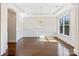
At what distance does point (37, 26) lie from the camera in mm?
11734

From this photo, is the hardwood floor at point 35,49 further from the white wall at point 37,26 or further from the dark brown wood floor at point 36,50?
the white wall at point 37,26

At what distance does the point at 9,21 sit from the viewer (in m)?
7.58

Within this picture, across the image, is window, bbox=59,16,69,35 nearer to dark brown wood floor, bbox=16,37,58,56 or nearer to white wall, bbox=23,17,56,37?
dark brown wood floor, bbox=16,37,58,56

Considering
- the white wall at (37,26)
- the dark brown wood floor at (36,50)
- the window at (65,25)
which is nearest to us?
the dark brown wood floor at (36,50)

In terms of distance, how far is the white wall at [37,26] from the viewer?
11586 mm

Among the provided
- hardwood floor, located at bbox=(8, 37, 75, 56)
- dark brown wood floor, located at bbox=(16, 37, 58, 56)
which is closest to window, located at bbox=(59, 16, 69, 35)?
hardwood floor, located at bbox=(8, 37, 75, 56)

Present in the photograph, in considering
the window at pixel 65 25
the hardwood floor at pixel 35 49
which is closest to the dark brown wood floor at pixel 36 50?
the hardwood floor at pixel 35 49

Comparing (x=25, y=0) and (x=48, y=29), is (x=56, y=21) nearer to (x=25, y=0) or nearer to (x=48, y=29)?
(x=48, y=29)

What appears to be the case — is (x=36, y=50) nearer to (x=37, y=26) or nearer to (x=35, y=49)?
(x=35, y=49)

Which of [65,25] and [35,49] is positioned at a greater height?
[65,25]

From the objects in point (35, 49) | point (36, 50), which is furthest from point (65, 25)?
point (36, 50)

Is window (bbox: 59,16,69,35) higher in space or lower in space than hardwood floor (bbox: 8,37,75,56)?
higher

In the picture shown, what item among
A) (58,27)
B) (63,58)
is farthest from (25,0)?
(58,27)

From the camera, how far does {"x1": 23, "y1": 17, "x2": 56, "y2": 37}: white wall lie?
11.6m
